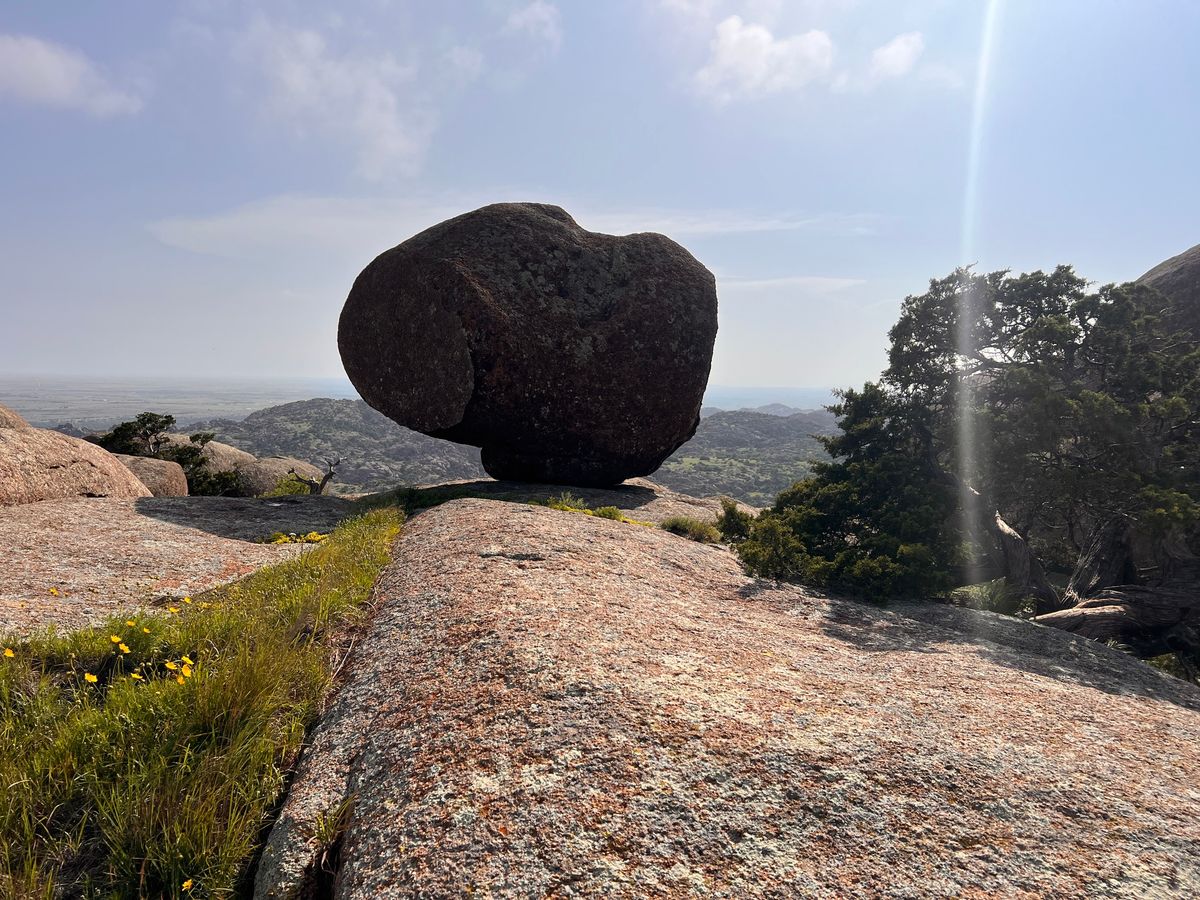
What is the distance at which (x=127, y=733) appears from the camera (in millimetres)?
4293

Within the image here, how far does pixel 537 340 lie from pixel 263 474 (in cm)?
2346

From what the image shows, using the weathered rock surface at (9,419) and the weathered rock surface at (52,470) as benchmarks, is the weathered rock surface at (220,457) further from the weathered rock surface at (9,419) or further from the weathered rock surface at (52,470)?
the weathered rock surface at (52,470)

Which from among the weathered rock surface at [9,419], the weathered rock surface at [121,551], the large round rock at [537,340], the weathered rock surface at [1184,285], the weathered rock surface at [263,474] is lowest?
the weathered rock surface at [263,474]

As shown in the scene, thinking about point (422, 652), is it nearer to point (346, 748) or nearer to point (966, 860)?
point (346, 748)

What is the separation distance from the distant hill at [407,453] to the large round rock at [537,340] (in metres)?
62.8

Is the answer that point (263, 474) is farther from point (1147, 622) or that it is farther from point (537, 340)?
point (1147, 622)

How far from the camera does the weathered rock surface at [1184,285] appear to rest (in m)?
20.0

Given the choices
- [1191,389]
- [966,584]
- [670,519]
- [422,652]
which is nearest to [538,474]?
[670,519]

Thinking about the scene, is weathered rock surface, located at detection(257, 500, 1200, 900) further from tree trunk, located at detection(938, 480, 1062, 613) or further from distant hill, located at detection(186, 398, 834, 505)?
distant hill, located at detection(186, 398, 834, 505)

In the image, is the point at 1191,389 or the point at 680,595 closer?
the point at 680,595

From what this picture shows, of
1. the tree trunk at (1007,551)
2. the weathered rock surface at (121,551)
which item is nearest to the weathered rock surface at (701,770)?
the weathered rock surface at (121,551)

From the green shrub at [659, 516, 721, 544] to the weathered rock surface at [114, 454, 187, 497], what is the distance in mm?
19723

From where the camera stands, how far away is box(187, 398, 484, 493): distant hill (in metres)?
112

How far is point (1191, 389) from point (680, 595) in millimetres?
11520
